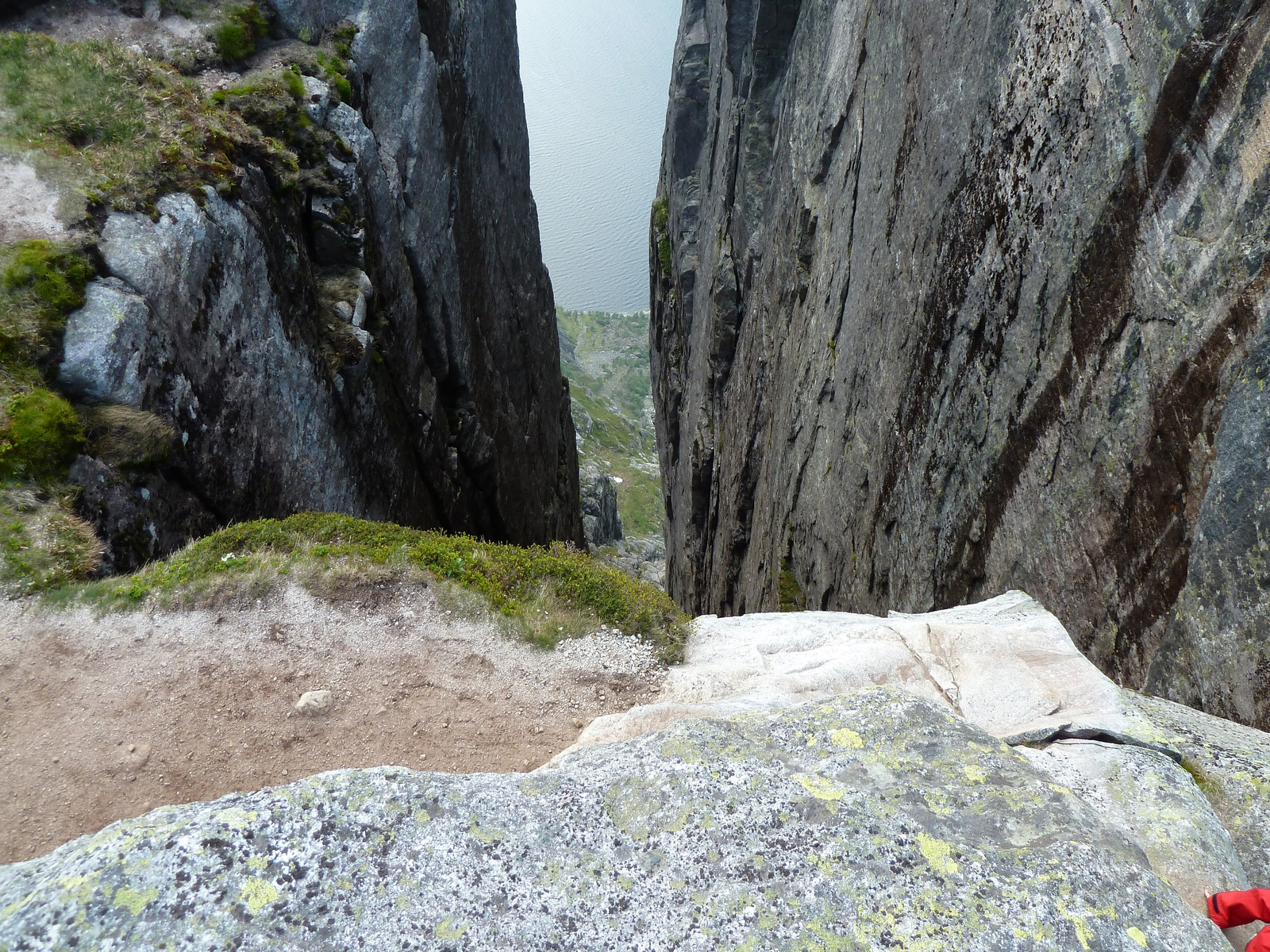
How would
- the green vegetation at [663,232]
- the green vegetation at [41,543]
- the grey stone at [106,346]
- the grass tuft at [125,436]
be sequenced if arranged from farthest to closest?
1. the green vegetation at [663,232]
2. the grey stone at [106,346]
3. the grass tuft at [125,436]
4. the green vegetation at [41,543]

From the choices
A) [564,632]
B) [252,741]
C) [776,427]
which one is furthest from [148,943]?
[776,427]

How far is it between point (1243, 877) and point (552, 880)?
19.1 ft

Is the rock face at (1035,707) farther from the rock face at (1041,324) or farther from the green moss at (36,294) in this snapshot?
the green moss at (36,294)

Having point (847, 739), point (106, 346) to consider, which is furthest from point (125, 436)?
point (847, 739)

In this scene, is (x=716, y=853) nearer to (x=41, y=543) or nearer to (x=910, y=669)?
(x=910, y=669)

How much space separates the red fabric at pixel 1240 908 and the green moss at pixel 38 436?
17.8 m

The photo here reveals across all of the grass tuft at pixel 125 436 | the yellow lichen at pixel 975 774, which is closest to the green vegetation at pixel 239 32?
the grass tuft at pixel 125 436

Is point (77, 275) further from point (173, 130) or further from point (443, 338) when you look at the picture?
point (443, 338)

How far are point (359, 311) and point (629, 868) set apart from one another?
2279cm

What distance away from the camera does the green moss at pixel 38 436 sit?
13.4 meters

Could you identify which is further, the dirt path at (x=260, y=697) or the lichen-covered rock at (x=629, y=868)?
the dirt path at (x=260, y=697)

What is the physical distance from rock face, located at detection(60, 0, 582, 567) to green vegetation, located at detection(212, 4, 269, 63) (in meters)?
0.95

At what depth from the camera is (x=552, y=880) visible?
537 centimetres

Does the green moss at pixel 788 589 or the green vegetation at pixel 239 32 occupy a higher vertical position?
the green vegetation at pixel 239 32
